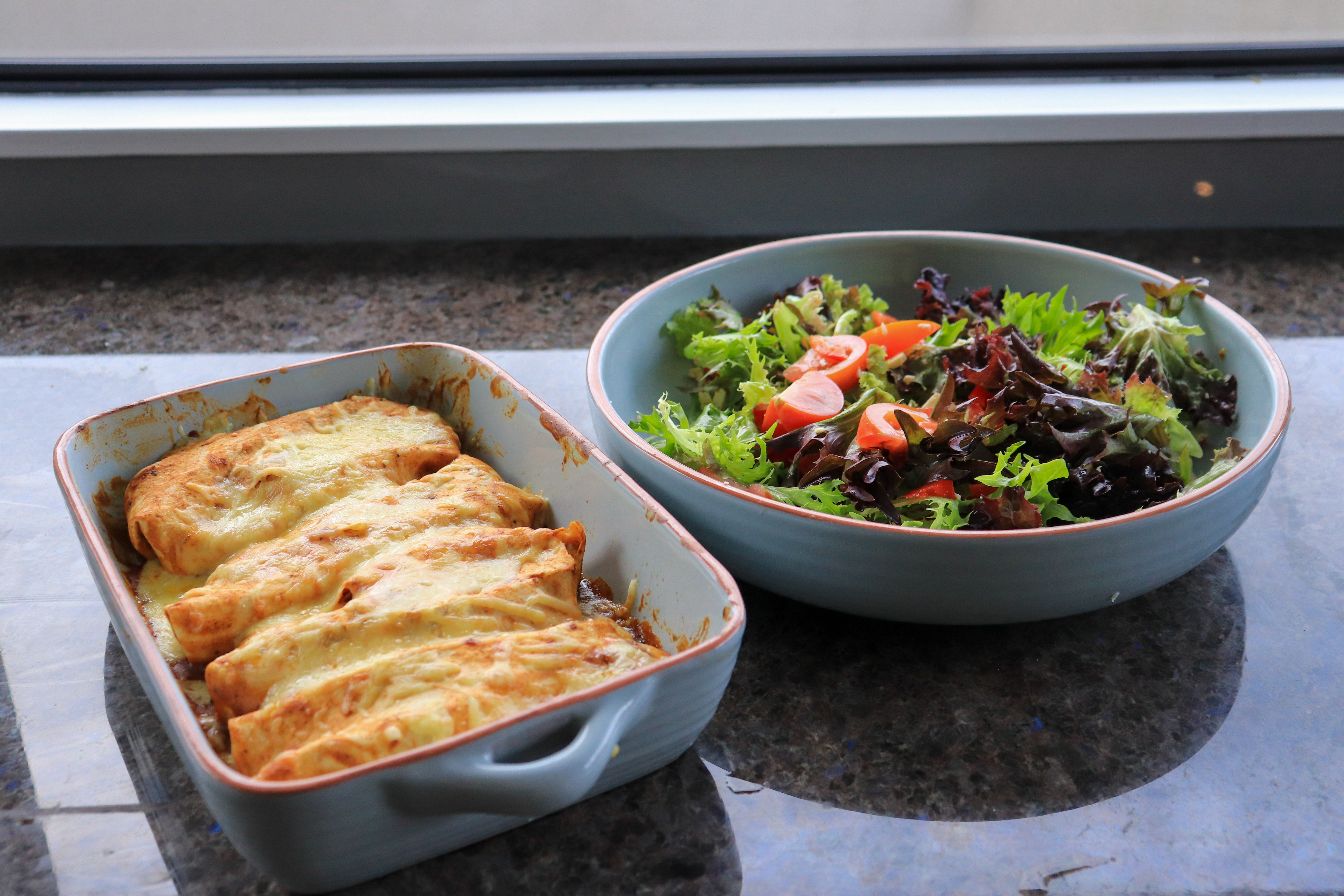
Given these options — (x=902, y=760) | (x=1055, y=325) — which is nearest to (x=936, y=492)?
(x=902, y=760)

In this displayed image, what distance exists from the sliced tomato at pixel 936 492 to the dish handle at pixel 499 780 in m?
0.47

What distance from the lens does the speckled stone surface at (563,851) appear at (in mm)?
717

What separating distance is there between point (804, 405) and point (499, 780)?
0.63 m

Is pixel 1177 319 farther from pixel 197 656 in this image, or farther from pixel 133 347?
pixel 133 347

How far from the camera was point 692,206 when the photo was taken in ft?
6.28

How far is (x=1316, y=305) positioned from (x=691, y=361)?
110 cm

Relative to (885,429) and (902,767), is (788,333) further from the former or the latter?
(902,767)

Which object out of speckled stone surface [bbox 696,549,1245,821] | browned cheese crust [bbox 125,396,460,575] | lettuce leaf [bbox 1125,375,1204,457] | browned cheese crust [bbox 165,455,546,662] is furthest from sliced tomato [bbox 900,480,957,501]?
browned cheese crust [bbox 125,396,460,575]

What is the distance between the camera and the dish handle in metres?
0.60

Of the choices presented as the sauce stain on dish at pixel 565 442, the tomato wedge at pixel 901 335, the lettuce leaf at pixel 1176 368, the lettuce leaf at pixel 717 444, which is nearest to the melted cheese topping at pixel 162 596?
the sauce stain on dish at pixel 565 442

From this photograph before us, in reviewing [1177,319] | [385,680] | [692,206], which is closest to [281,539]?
[385,680]

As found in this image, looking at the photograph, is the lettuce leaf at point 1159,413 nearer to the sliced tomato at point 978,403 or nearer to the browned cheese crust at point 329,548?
the sliced tomato at point 978,403

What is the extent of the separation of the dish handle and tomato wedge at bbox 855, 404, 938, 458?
1.65 feet

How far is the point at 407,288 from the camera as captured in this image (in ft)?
5.74
